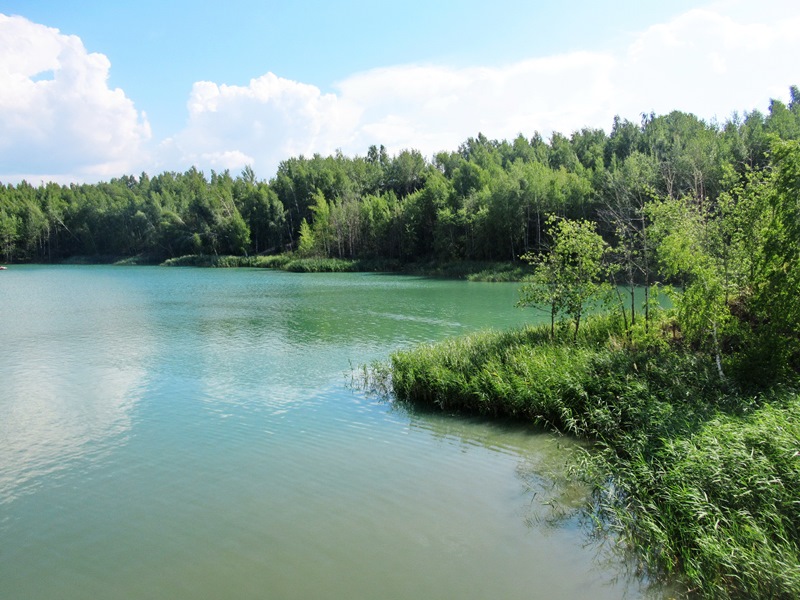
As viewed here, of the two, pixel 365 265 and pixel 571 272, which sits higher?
pixel 571 272

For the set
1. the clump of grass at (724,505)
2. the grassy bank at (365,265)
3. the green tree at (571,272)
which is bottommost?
the clump of grass at (724,505)

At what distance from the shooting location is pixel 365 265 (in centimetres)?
8144

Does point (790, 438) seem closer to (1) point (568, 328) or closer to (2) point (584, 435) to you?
(2) point (584, 435)

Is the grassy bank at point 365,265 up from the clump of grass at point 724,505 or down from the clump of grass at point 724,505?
up

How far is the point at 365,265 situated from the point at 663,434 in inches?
2847

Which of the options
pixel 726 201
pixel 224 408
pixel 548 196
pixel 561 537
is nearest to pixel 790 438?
pixel 561 537

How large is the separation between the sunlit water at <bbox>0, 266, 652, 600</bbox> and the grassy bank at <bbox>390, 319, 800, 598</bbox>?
0.81m

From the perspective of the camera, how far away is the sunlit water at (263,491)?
7.65 m

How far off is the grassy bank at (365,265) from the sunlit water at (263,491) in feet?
140

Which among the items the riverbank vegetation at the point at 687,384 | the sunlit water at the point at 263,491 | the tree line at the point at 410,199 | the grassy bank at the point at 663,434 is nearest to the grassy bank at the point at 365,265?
the tree line at the point at 410,199

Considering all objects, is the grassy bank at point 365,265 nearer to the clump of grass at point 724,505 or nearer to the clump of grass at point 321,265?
the clump of grass at point 321,265

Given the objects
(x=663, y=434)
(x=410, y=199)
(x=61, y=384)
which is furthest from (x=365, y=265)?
(x=663, y=434)

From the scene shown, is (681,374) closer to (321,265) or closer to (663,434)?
(663,434)

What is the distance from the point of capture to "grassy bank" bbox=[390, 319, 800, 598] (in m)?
7.02
